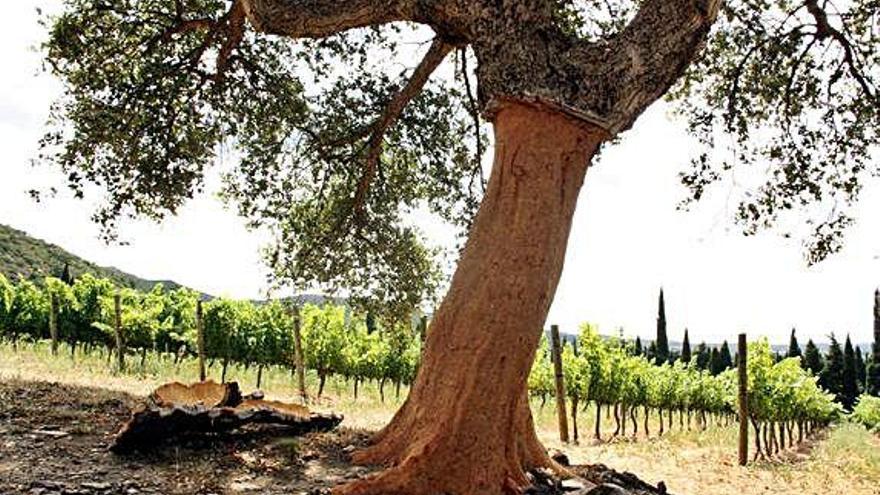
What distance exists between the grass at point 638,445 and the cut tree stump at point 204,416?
363 cm

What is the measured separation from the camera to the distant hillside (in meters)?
72.0

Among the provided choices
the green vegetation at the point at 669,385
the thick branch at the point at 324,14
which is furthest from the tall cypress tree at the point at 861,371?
the thick branch at the point at 324,14

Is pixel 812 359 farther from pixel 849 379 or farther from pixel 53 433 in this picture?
pixel 53 433

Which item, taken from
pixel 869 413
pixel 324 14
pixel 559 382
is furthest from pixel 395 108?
pixel 869 413

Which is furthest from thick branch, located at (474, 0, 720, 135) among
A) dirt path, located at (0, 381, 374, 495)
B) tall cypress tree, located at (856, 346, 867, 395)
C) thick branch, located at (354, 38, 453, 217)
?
tall cypress tree, located at (856, 346, 867, 395)

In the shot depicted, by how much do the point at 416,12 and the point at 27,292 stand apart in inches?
1147

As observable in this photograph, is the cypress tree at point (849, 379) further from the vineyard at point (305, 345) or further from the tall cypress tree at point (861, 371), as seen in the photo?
the vineyard at point (305, 345)

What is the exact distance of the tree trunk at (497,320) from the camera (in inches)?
258

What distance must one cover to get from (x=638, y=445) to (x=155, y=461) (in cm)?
1559

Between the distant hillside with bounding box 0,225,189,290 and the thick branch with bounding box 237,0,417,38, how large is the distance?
66.6 meters

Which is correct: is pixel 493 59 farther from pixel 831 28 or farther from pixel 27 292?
pixel 27 292

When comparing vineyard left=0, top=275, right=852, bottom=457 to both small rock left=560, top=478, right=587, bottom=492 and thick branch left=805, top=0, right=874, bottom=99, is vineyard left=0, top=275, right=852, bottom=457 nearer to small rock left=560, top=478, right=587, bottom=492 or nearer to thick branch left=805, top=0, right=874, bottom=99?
thick branch left=805, top=0, right=874, bottom=99

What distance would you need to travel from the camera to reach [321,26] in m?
8.05

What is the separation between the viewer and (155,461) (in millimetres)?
7305
